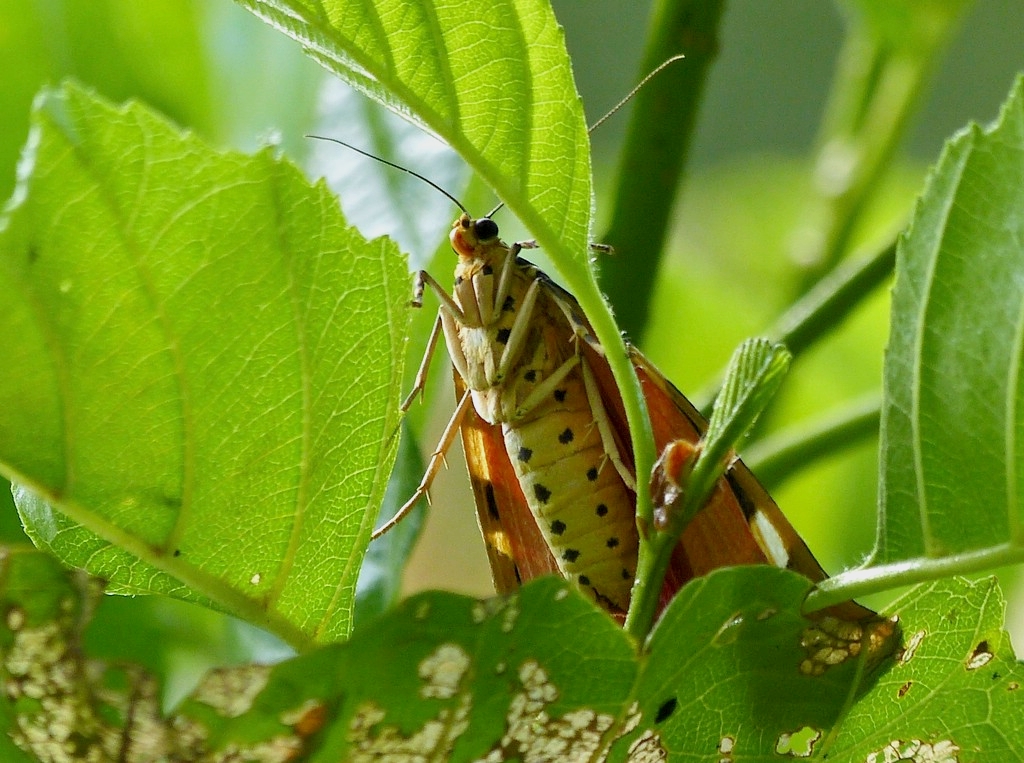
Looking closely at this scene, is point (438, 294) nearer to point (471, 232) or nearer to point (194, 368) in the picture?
point (471, 232)

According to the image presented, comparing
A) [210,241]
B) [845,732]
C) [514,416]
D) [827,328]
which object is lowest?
[845,732]

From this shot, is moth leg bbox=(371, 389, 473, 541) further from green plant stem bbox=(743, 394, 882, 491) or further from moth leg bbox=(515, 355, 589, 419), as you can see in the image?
green plant stem bbox=(743, 394, 882, 491)

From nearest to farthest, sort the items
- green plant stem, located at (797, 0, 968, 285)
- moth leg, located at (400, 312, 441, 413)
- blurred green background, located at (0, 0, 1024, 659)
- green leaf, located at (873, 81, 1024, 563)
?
green leaf, located at (873, 81, 1024, 563) < moth leg, located at (400, 312, 441, 413) < blurred green background, located at (0, 0, 1024, 659) < green plant stem, located at (797, 0, 968, 285)

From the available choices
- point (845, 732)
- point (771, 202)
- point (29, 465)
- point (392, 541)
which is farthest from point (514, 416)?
point (771, 202)

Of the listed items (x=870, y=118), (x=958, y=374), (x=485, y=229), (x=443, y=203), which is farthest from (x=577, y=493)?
(x=870, y=118)

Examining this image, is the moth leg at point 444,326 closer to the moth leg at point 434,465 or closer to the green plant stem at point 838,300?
the moth leg at point 434,465

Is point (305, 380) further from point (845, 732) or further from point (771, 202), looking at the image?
point (771, 202)

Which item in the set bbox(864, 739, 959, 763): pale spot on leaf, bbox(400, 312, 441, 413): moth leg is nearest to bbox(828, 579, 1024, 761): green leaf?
bbox(864, 739, 959, 763): pale spot on leaf

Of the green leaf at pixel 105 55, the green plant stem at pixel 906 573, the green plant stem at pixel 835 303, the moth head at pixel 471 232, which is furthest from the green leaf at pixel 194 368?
the green leaf at pixel 105 55
